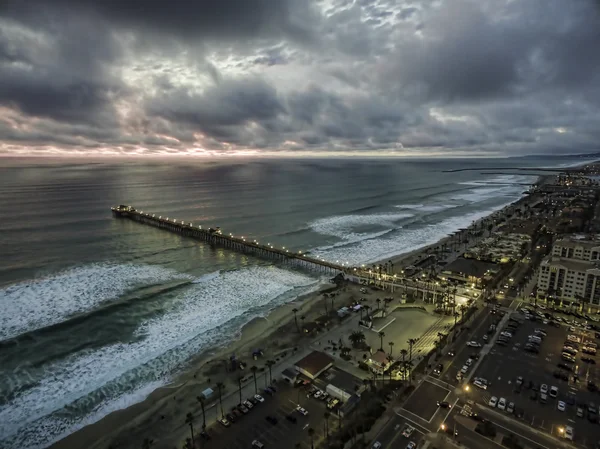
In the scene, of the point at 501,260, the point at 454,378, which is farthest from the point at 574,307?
the point at 454,378

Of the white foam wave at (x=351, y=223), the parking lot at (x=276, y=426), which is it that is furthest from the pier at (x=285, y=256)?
the parking lot at (x=276, y=426)

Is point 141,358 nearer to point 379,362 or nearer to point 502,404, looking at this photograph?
point 379,362

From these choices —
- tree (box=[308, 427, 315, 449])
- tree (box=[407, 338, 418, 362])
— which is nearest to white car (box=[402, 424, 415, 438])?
tree (box=[308, 427, 315, 449])

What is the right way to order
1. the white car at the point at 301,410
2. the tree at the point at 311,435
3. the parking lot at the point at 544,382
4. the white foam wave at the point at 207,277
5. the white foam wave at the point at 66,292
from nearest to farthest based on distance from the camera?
the tree at the point at 311,435 → the parking lot at the point at 544,382 → the white car at the point at 301,410 → the white foam wave at the point at 66,292 → the white foam wave at the point at 207,277

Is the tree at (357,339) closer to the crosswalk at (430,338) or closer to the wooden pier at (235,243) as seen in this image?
the crosswalk at (430,338)

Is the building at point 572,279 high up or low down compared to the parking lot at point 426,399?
up

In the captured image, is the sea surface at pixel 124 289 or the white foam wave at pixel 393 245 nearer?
the sea surface at pixel 124 289

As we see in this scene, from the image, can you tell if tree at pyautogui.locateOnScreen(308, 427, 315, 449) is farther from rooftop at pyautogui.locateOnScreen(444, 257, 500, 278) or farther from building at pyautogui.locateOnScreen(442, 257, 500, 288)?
rooftop at pyautogui.locateOnScreen(444, 257, 500, 278)
